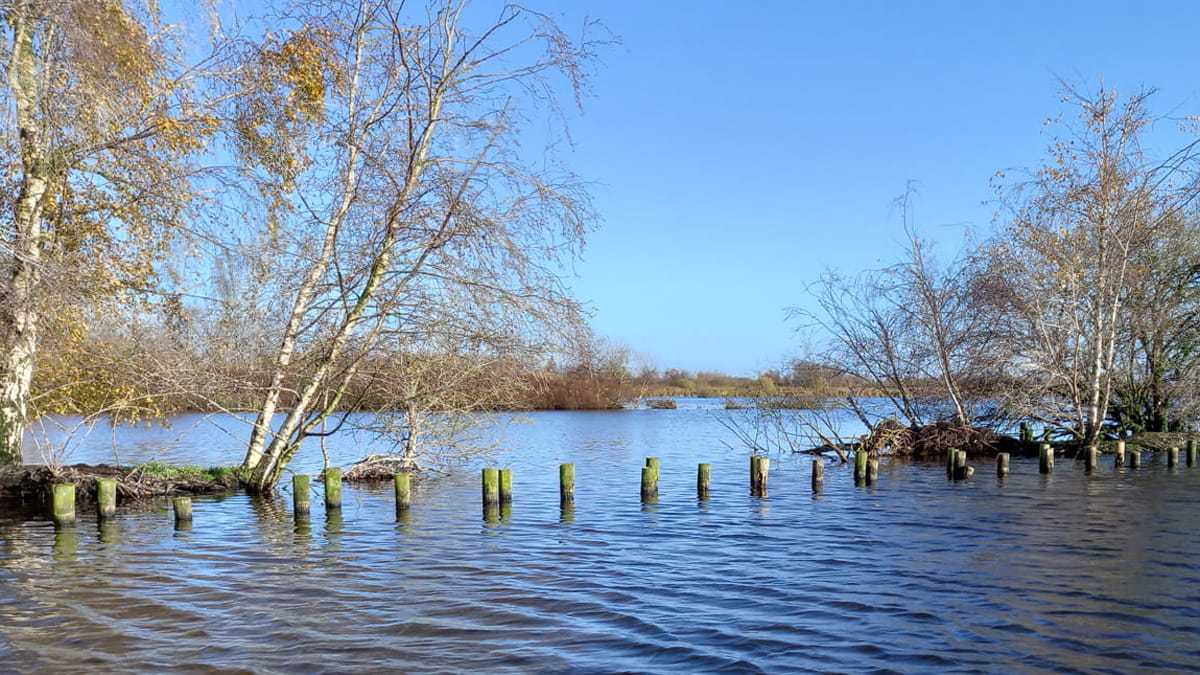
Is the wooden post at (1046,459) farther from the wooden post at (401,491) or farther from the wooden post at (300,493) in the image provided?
the wooden post at (300,493)

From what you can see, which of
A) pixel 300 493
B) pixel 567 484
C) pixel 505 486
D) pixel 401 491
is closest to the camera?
pixel 300 493

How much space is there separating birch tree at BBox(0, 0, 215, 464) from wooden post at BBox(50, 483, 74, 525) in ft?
7.80

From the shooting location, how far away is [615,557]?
11859mm

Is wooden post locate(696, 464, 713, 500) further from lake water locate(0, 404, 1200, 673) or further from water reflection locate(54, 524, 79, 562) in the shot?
water reflection locate(54, 524, 79, 562)

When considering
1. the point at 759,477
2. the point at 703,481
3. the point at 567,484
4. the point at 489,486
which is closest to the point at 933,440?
the point at 759,477

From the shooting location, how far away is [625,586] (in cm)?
1018

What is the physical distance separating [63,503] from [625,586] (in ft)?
30.1

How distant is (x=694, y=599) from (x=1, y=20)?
1187 centimetres

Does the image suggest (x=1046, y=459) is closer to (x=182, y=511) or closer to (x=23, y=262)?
(x=182, y=511)

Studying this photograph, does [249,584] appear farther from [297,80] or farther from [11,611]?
[297,80]

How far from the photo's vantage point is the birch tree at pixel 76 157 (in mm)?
11531

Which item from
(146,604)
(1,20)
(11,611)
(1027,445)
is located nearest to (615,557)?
(146,604)

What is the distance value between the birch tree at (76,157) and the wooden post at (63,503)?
93.6 inches

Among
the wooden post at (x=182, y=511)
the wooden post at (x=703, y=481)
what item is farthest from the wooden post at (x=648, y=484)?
the wooden post at (x=182, y=511)
